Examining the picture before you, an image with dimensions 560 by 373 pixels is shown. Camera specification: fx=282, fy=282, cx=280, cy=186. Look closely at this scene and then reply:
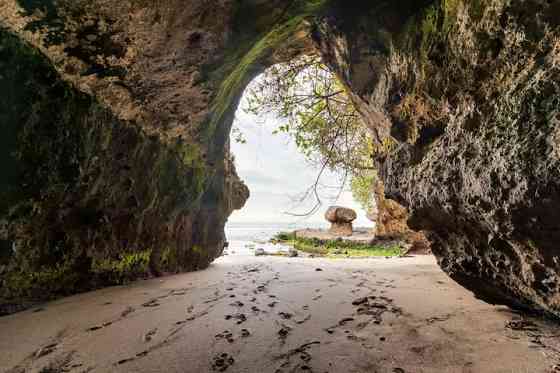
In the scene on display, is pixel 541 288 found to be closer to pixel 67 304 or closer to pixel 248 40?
pixel 248 40

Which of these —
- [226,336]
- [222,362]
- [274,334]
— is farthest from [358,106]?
[222,362]

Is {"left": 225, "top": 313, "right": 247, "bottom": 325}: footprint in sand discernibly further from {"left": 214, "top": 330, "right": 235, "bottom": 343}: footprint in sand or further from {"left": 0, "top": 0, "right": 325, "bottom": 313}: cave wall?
{"left": 0, "top": 0, "right": 325, "bottom": 313}: cave wall

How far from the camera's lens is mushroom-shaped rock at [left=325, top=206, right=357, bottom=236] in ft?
61.8

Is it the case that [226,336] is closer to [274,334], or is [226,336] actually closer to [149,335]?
[274,334]

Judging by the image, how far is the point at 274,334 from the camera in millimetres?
1973

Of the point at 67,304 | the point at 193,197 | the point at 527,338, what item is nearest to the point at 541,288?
the point at 527,338

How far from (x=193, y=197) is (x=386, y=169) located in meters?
2.98

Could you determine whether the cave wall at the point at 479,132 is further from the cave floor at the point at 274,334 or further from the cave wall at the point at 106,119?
the cave wall at the point at 106,119

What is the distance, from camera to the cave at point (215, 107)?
154 cm

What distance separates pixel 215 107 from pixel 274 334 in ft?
10.3

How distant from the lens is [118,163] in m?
3.10

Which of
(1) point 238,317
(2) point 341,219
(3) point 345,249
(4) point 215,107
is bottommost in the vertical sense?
(3) point 345,249

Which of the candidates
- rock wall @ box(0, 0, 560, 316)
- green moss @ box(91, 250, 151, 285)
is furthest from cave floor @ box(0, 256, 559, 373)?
rock wall @ box(0, 0, 560, 316)

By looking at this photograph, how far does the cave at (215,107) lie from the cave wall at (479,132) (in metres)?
0.01
